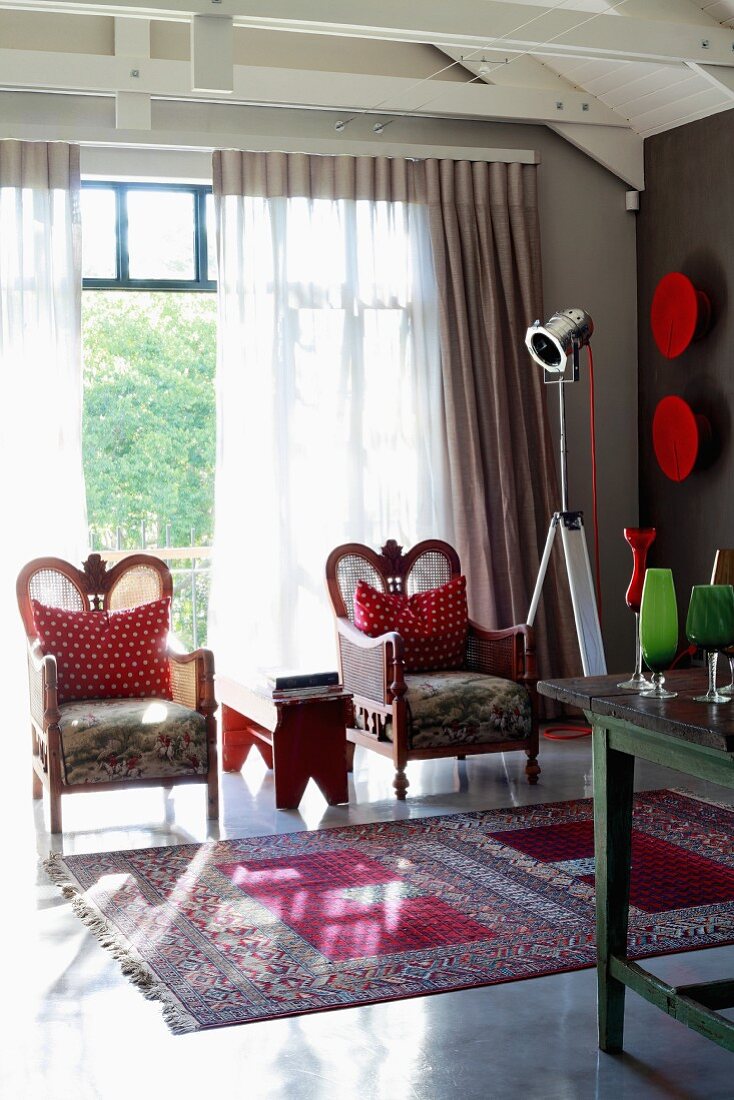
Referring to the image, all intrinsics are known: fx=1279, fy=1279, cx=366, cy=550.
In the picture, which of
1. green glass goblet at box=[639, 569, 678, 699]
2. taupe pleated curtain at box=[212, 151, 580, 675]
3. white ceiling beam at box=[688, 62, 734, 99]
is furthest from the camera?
taupe pleated curtain at box=[212, 151, 580, 675]

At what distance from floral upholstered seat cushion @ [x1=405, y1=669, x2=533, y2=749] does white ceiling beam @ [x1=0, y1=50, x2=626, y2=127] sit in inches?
109

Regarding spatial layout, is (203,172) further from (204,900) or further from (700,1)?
(204,900)

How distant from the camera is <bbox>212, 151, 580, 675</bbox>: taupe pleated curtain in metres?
6.09

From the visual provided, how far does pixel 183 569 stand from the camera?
6.73 m

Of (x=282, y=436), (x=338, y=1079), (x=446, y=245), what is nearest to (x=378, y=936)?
(x=338, y=1079)

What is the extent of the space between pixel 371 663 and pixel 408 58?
3.00m

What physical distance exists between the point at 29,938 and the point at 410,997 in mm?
1072

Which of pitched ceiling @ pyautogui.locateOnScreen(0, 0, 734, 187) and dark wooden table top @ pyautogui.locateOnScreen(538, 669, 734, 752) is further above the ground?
pitched ceiling @ pyautogui.locateOnScreen(0, 0, 734, 187)

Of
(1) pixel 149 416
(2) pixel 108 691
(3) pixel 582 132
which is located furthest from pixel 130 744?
(1) pixel 149 416

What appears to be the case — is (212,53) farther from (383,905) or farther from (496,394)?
(383,905)

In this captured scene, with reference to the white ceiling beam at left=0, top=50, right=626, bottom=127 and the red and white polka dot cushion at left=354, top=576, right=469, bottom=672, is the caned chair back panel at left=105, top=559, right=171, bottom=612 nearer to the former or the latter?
the red and white polka dot cushion at left=354, top=576, right=469, bottom=672

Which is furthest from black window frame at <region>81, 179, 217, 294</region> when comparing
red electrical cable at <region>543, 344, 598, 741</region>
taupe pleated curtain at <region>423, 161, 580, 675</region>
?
red electrical cable at <region>543, 344, 598, 741</region>

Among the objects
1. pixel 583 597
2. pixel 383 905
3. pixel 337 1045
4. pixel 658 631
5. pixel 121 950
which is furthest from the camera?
pixel 583 597

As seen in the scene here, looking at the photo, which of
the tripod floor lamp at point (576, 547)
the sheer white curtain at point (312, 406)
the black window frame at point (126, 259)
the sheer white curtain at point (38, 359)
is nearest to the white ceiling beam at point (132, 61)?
the sheer white curtain at point (38, 359)
